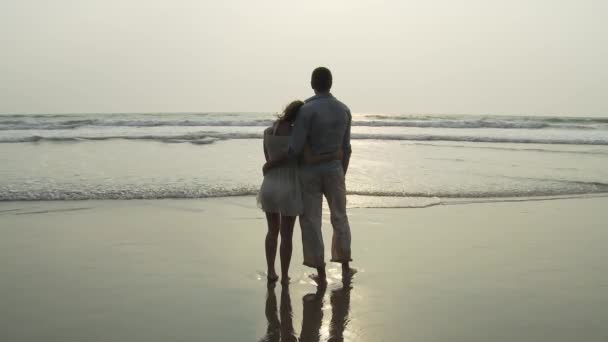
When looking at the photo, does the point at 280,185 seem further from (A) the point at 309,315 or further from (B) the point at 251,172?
(B) the point at 251,172

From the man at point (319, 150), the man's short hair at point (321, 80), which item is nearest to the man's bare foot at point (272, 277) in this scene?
the man at point (319, 150)

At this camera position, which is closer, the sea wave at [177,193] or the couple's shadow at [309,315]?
the couple's shadow at [309,315]

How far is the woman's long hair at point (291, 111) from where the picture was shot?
4520 mm

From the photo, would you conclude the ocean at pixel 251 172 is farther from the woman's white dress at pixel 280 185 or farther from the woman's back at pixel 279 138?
the woman's back at pixel 279 138

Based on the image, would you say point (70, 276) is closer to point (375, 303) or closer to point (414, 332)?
point (375, 303)

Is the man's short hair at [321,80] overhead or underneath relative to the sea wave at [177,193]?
overhead

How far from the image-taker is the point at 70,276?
4828mm

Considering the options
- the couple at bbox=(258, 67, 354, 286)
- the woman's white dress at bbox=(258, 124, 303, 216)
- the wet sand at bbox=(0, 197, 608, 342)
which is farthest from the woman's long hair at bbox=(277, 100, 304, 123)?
the wet sand at bbox=(0, 197, 608, 342)

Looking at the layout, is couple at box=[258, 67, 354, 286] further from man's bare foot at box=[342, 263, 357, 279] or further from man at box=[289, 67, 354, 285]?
man's bare foot at box=[342, 263, 357, 279]

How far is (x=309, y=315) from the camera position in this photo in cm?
405

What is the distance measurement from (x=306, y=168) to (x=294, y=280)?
3.39 ft

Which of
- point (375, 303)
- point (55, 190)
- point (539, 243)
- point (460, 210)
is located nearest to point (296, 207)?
point (375, 303)

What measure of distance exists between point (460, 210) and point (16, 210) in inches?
248

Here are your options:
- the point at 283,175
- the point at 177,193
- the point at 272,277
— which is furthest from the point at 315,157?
the point at 177,193
